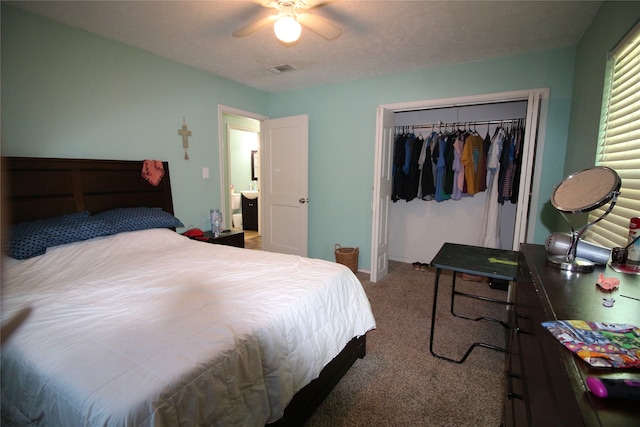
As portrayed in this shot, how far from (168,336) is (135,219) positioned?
1.65 m

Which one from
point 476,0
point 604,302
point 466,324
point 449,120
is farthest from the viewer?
point 449,120

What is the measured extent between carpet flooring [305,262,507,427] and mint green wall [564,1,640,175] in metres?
1.49

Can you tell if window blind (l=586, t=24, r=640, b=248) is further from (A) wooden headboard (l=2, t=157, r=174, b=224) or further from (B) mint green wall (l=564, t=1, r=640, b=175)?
(A) wooden headboard (l=2, t=157, r=174, b=224)

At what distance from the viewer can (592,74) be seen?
2.14 meters

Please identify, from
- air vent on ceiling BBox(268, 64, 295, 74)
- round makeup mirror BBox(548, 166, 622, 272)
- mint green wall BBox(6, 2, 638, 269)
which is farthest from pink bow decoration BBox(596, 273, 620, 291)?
air vent on ceiling BBox(268, 64, 295, 74)

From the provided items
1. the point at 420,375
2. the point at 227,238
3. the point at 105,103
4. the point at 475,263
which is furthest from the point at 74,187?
the point at 475,263

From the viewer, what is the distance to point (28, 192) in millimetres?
2129

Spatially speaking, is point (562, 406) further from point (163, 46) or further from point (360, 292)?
point (163, 46)

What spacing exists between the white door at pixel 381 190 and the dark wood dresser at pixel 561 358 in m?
1.99

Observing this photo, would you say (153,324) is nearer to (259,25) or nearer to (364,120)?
(259,25)

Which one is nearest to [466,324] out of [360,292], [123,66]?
[360,292]

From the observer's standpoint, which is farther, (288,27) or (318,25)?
(318,25)

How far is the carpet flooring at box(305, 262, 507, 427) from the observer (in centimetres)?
163

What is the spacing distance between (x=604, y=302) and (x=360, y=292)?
1.22m
